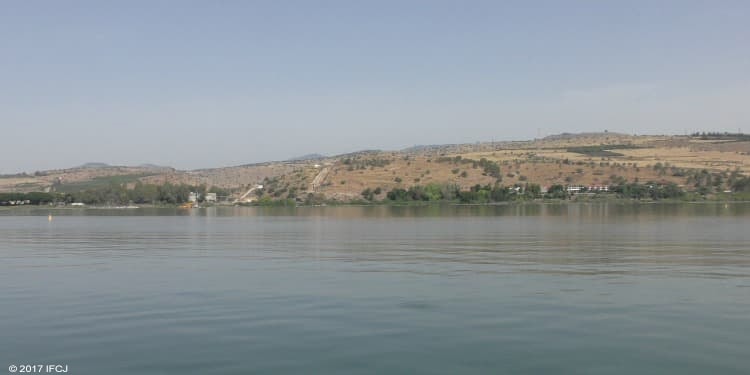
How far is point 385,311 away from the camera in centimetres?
2155

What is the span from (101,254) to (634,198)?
128 metres

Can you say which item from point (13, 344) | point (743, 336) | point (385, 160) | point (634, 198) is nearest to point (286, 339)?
point (13, 344)

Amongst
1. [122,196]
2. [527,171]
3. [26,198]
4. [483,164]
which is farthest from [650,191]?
[26,198]

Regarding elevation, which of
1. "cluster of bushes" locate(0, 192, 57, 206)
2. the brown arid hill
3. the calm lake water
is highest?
the brown arid hill

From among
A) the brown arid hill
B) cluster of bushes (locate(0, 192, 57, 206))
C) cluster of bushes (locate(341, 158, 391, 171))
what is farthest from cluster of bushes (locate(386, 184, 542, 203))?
cluster of bushes (locate(0, 192, 57, 206))

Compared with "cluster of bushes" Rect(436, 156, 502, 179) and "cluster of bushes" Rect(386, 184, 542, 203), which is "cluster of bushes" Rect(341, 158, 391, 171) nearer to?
"cluster of bushes" Rect(436, 156, 502, 179)

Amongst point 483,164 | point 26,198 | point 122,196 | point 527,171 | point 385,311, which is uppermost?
point 483,164

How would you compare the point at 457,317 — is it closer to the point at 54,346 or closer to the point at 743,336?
the point at 743,336

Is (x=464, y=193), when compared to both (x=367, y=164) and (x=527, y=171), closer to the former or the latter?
(x=527, y=171)

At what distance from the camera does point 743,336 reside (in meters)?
17.8

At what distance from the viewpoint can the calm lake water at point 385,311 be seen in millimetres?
16047

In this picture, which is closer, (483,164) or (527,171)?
(527,171)

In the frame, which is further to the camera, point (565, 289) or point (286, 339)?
point (565, 289)

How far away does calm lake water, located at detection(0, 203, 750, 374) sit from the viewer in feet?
52.6
